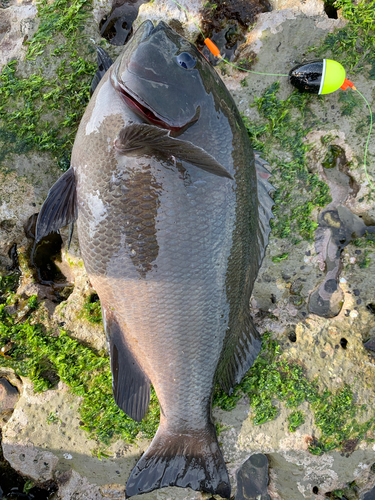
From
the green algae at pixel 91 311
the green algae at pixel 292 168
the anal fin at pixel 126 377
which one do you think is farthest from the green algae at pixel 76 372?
the green algae at pixel 292 168

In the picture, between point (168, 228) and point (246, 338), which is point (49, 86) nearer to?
point (168, 228)

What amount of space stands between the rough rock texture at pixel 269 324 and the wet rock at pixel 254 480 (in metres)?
0.15

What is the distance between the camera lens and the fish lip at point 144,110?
2096 mm

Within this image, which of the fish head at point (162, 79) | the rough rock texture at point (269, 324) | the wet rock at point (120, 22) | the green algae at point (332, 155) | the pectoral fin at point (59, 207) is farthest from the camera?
the wet rock at point (120, 22)

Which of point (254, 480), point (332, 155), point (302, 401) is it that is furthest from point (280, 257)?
point (254, 480)

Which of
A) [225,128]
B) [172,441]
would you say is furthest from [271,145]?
[172,441]

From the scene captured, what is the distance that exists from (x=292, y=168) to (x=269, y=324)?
1.70m

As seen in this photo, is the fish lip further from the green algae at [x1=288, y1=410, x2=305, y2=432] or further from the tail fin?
the green algae at [x1=288, y1=410, x2=305, y2=432]

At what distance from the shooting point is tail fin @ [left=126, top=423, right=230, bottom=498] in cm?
254

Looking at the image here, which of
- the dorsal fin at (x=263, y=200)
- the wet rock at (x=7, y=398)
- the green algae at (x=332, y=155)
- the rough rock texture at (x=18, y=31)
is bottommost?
the wet rock at (x=7, y=398)

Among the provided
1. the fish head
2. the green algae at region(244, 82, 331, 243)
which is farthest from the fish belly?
the green algae at region(244, 82, 331, 243)

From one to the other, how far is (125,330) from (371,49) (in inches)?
150

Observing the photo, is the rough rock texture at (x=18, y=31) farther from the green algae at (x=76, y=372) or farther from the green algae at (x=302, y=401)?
the green algae at (x=302, y=401)

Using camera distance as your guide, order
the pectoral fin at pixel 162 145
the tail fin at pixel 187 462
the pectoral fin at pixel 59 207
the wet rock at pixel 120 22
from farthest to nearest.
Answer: the wet rock at pixel 120 22 < the tail fin at pixel 187 462 < the pectoral fin at pixel 59 207 < the pectoral fin at pixel 162 145
